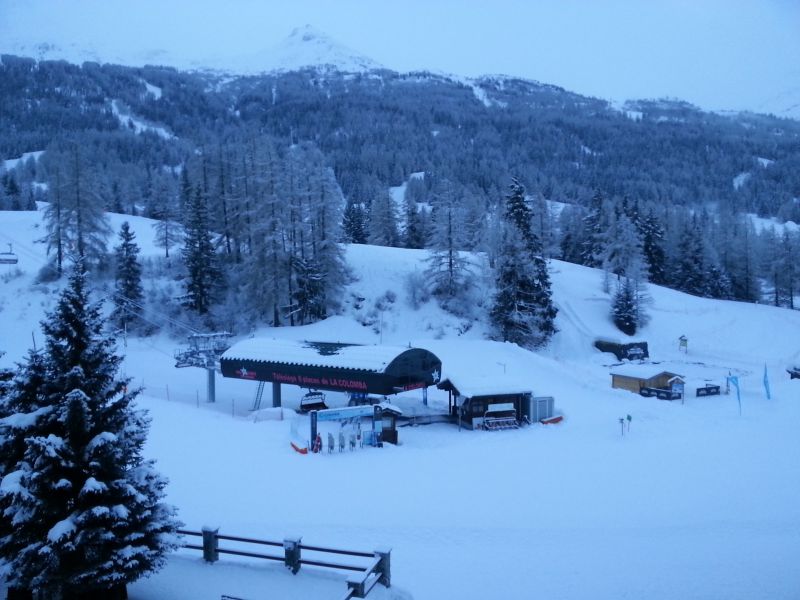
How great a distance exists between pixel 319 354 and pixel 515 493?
1378 centimetres

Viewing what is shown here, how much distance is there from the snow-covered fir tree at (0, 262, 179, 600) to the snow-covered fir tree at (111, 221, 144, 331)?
118ft

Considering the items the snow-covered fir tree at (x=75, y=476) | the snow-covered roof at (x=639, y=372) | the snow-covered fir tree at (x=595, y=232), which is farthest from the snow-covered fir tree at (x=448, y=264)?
the snow-covered fir tree at (x=75, y=476)

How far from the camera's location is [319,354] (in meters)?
28.9

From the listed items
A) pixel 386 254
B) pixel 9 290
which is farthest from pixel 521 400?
pixel 9 290

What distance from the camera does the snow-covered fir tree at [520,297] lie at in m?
44.7

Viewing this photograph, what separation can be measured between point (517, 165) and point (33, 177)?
12003cm

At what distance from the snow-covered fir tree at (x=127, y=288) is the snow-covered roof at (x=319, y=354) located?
1679 centimetres

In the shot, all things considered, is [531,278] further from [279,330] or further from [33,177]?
[33,177]

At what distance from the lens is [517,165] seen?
167 meters

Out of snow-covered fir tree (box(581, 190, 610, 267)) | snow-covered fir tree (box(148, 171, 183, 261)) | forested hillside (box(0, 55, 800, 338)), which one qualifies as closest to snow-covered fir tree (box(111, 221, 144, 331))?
forested hillside (box(0, 55, 800, 338))

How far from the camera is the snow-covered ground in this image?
40.8 ft

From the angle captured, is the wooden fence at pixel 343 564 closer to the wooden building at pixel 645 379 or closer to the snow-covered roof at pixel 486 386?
the snow-covered roof at pixel 486 386

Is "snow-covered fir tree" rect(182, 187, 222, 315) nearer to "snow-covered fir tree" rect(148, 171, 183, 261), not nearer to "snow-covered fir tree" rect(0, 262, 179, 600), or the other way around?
"snow-covered fir tree" rect(148, 171, 183, 261)

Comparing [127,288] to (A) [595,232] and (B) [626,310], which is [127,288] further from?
(A) [595,232]
